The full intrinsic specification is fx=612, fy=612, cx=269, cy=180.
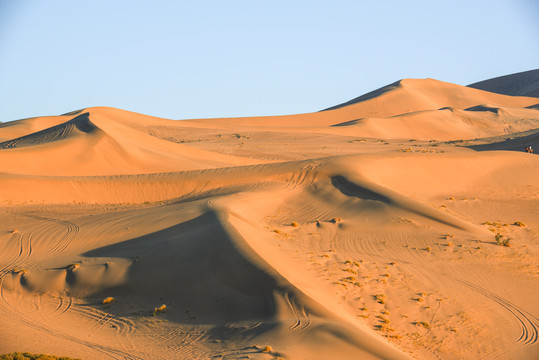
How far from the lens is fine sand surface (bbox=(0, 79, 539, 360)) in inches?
404

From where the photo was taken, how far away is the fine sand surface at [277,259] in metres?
10.3

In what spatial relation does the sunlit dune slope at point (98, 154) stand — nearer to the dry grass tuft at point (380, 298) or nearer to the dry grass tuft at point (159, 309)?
the dry grass tuft at point (159, 309)

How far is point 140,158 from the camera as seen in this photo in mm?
31875

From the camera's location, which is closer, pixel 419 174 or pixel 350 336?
pixel 350 336

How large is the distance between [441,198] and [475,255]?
721cm

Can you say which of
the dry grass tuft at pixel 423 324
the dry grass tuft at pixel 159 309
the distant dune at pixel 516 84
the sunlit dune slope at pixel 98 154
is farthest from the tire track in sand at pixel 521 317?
the distant dune at pixel 516 84

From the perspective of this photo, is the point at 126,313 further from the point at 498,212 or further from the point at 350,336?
the point at 498,212

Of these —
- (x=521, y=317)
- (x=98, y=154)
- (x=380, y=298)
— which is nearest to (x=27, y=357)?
(x=380, y=298)

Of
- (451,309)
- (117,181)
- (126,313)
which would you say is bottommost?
(451,309)

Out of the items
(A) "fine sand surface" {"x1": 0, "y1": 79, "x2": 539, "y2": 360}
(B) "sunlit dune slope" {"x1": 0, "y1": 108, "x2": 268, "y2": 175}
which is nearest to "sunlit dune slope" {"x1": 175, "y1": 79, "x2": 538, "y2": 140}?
(B) "sunlit dune slope" {"x1": 0, "y1": 108, "x2": 268, "y2": 175}

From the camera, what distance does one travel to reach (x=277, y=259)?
1312cm

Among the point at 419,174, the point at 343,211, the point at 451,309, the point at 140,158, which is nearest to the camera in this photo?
the point at 451,309

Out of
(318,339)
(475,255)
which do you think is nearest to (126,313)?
(318,339)

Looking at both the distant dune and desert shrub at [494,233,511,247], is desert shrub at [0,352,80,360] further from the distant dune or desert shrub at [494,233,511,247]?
the distant dune
